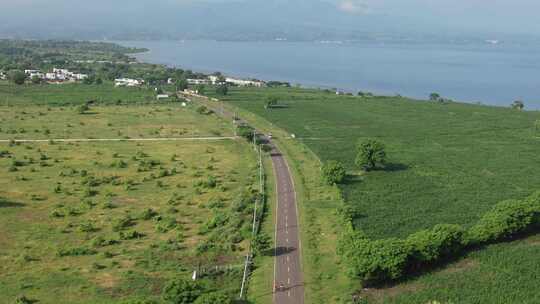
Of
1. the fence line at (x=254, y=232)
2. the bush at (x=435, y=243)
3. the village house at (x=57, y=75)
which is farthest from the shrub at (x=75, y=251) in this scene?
the village house at (x=57, y=75)

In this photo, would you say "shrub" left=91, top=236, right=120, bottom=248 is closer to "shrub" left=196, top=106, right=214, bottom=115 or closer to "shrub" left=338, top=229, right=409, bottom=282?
"shrub" left=338, top=229, right=409, bottom=282

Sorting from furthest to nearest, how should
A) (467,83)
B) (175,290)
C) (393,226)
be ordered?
(467,83)
(393,226)
(175,290)

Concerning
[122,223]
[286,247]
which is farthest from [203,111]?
[286,247]

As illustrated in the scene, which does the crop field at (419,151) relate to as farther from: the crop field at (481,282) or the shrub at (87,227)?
the shrub at (87,227)

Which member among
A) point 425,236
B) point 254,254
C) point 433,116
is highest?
point 433,116

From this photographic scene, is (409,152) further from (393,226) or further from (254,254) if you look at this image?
(254,254)

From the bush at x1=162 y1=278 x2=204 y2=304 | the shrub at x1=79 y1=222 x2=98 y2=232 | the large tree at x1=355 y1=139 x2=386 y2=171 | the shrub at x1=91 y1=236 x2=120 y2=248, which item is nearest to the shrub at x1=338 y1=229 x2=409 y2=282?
the bush at x1=162 y1=278 x2=204 y2=304

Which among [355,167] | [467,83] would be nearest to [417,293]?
[355,167]

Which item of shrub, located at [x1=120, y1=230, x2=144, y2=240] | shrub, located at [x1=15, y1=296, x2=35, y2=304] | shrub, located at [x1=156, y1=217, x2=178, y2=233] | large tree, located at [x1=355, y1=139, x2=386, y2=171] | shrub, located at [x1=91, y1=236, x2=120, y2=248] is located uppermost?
large tree, located at [x1=355, y1=139, x2=386, y2=171]
